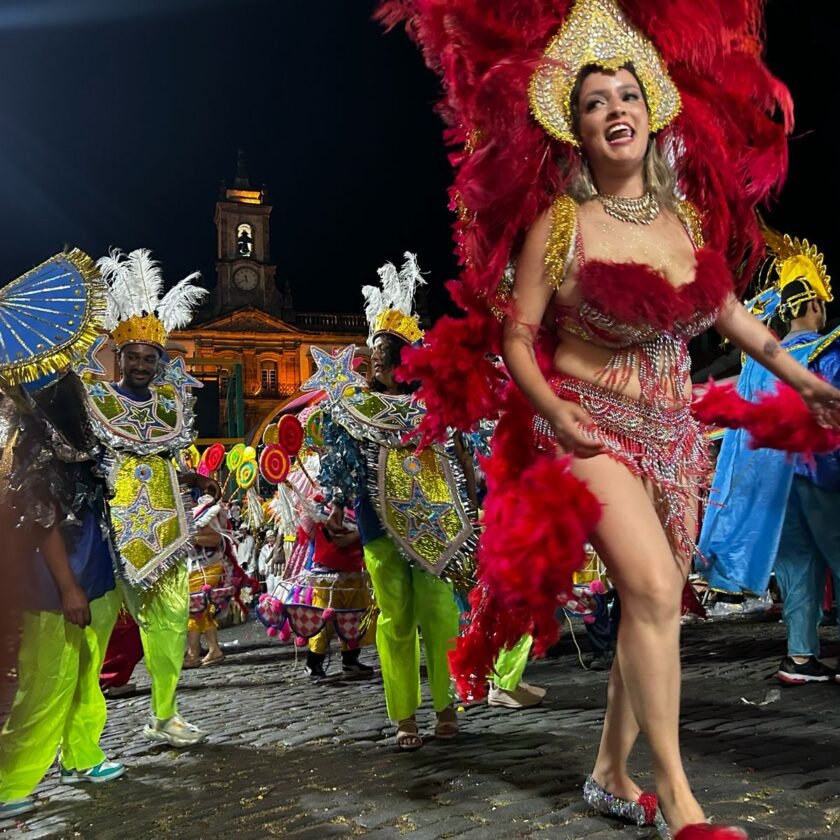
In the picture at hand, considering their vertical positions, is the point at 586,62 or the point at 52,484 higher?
the point at 586,62

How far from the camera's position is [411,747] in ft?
12.8

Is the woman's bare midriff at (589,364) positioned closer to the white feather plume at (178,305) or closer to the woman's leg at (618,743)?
the woman's leg at (618,743)

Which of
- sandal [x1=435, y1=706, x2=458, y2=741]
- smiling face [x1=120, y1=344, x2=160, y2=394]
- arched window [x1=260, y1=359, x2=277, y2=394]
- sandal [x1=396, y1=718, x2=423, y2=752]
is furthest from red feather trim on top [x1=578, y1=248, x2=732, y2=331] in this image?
arched window [x1=260, y1=359, x2=277, y2=394]

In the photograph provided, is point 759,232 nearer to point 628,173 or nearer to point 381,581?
point 628,173

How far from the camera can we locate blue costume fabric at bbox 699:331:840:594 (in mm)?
4766

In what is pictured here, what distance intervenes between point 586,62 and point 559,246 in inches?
22.5

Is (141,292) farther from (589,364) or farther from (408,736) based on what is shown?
(589,364)

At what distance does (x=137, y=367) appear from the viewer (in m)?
4.91

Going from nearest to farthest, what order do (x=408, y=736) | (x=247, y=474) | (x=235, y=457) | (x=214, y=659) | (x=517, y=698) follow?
(x=408, y=736)
(x=517, y=698)
(x=214, y=659)
(x=247, y=474)
(x=235, y=457)

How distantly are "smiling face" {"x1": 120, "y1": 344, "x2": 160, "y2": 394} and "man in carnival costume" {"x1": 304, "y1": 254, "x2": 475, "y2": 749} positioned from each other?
109 cm

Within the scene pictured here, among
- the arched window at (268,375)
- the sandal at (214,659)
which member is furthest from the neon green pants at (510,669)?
the arched window at (268,375)

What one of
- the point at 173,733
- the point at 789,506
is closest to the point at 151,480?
the point at 173,733

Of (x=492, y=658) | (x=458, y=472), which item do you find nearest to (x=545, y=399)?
(x=492, y=658)

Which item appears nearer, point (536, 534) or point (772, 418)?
point (536, 534)
